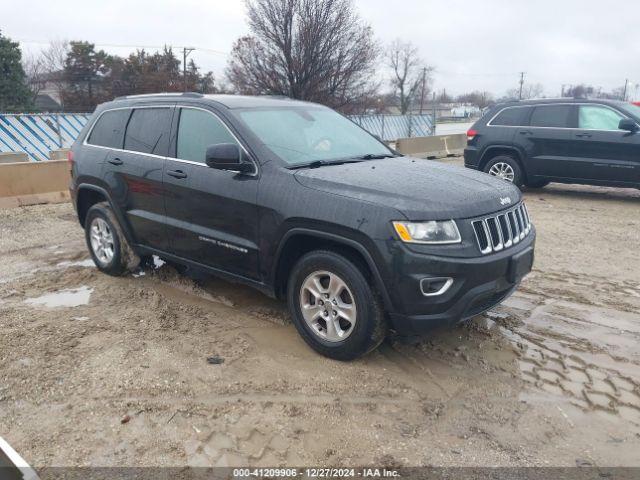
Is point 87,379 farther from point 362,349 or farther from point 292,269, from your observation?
point 362,349

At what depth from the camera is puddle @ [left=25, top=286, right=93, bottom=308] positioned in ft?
Result: 16.3

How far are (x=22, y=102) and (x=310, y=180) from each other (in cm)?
4134

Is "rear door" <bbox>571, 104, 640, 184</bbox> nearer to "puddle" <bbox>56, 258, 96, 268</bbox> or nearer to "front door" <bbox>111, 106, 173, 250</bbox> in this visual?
"front door" <bbox>111, 106, 173, 250</bbox>

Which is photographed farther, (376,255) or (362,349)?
(362,349)

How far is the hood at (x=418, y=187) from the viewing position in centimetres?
341

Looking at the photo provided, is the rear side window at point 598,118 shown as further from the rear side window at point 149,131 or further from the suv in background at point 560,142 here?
the rear side window at point 149,131

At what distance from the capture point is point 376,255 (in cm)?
338

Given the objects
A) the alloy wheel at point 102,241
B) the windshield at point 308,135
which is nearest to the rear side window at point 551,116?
the windshield at point 308,135

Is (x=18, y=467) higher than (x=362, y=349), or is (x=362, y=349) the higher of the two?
(x=18, y=467)

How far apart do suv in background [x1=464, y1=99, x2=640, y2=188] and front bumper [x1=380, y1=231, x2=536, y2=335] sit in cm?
691

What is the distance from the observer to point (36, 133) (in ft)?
59.5

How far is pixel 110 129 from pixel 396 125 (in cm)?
2625

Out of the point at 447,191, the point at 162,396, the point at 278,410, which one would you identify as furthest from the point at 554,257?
the point at 162,396

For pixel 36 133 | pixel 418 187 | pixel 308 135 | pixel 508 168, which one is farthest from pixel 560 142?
pixel 36 133
